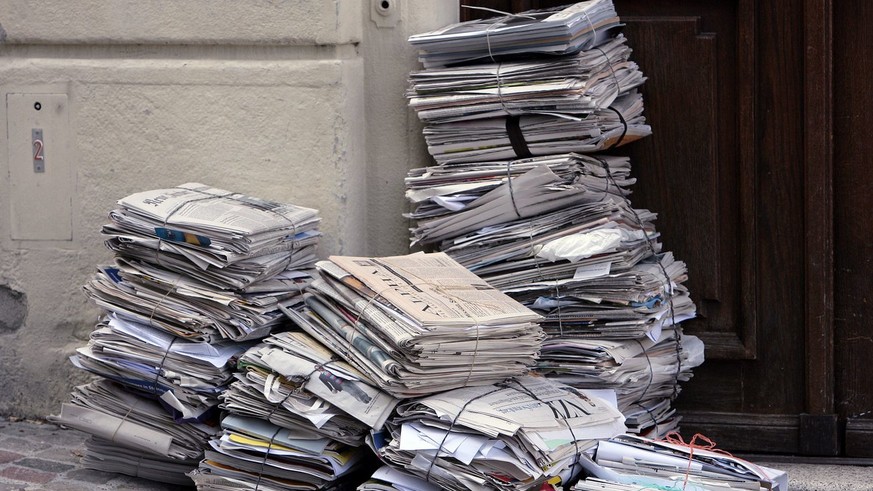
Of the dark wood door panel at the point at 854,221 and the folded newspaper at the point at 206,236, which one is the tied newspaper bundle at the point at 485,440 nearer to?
the folded newspaper at the point at 206,236

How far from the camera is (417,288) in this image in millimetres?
3223

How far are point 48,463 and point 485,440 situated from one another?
1565mm

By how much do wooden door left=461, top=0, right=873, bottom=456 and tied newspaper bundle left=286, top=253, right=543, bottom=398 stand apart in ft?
2.95

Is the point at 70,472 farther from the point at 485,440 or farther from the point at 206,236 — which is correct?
the point at 485,440

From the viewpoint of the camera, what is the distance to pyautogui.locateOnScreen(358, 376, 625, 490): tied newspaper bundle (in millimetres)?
2961

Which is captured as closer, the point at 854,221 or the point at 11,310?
the point at 854,221

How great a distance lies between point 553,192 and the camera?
348 centimetres

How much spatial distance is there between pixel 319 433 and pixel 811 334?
5.35ft

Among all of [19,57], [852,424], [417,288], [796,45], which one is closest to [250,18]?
[19,57]

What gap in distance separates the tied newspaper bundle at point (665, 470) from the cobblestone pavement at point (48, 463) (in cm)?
129

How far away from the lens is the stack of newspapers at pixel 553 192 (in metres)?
3.45

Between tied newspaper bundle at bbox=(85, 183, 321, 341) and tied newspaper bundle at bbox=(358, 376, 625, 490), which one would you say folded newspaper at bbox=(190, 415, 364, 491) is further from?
tied newspaper bundle at bbox=(85, 183, 321, 341)

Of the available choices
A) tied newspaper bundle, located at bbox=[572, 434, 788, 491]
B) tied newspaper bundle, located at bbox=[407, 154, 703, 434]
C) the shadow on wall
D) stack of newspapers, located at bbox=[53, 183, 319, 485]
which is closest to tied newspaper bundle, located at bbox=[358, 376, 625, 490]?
tied newspaper bundle, located at bbox=[572, 434, 788, 491]

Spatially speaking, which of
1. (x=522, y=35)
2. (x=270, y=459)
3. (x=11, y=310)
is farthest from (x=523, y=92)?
(x=11, y=310)
